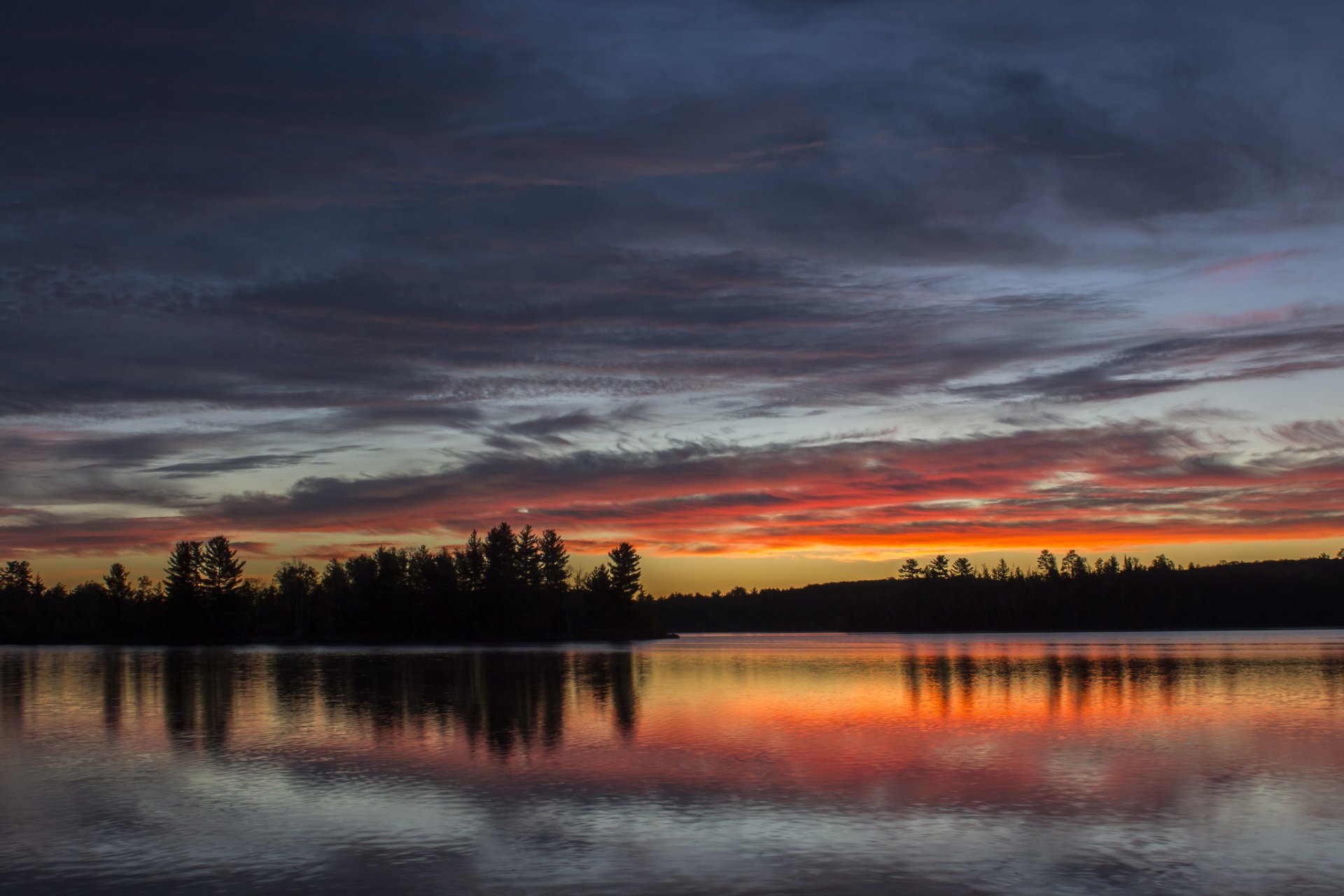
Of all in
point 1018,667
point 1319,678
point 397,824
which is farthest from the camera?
point 1018,667

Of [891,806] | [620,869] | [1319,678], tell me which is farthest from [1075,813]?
[1319,678]

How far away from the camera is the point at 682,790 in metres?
20.6

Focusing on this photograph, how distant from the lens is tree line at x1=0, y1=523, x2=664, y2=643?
479 ft

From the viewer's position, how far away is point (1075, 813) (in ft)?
59.4

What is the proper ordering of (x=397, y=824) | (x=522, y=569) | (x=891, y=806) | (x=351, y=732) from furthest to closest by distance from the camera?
(x=522, y=569) → (x=351, y=732) → (x=891, y=806) → (x=397, y=824)

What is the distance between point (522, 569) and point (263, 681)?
322ft

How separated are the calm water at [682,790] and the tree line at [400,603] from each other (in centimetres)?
10117

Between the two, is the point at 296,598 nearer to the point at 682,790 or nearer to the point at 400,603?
the point at 400,603

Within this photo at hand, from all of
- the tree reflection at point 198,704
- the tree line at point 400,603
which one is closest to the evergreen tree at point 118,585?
the tree line at point 400,603

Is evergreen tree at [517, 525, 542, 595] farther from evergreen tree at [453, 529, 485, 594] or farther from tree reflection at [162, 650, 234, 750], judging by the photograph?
tree reflection at [162, 650, 234, 750]

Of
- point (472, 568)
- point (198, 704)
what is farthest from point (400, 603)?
point (198, 704)

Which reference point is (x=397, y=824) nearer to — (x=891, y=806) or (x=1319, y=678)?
(x=891, y=806)

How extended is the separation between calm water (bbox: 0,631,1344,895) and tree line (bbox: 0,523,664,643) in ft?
332

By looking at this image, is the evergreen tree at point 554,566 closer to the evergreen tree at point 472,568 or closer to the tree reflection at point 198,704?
the evergreen tree at point 472,568
